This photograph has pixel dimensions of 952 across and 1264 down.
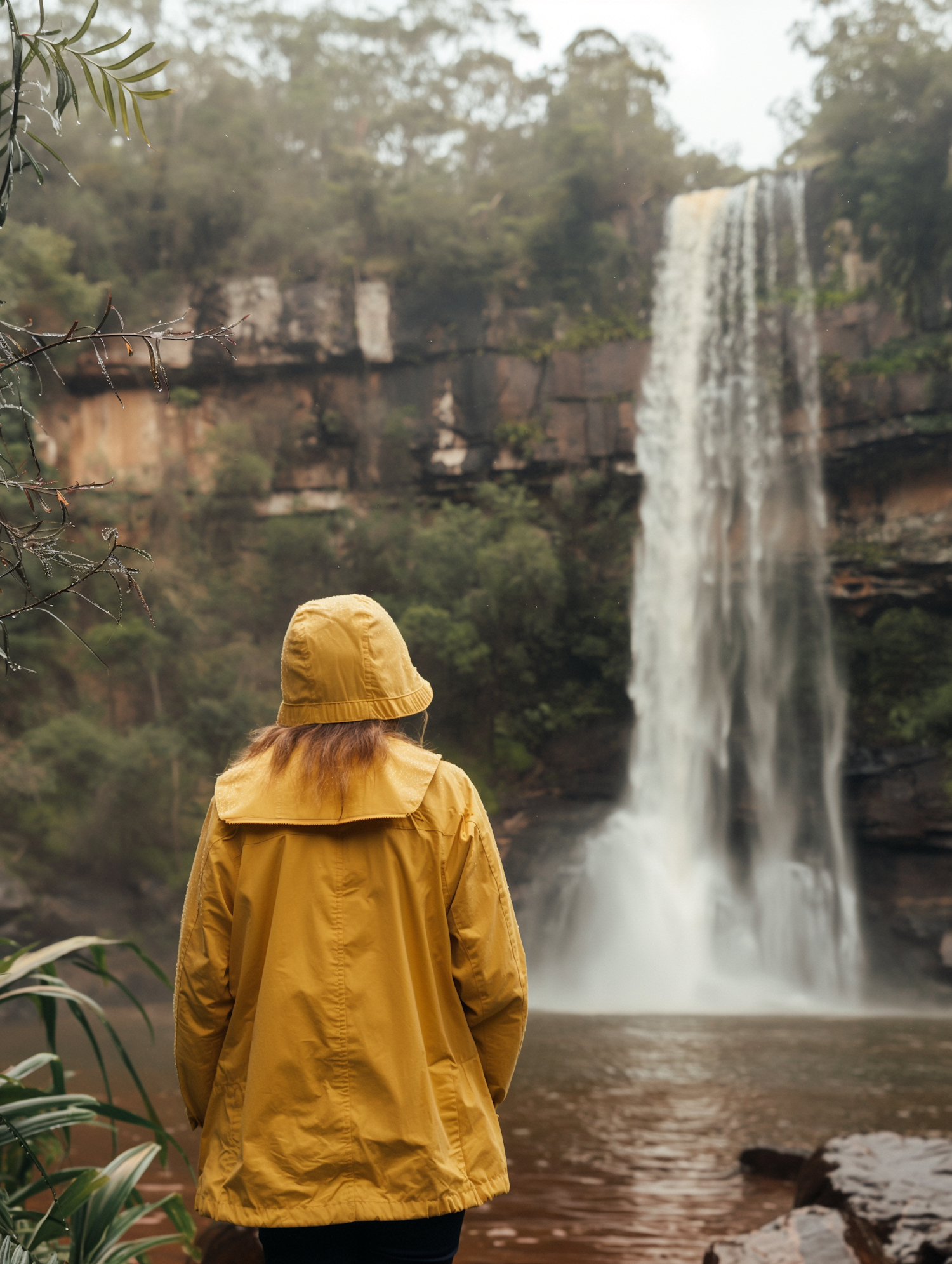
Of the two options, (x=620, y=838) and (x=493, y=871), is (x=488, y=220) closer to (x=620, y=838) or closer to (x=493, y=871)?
(x=620, y=838)

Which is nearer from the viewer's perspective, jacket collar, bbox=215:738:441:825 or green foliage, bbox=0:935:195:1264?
jacket collar, bbox=215:738:441:825

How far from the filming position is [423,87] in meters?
27.6

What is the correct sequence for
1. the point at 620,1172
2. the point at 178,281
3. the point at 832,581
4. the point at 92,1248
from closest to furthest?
1. the point at 92,1248
2. the point at 620,1172
3. the point at 832,581
4. the point at 178,281

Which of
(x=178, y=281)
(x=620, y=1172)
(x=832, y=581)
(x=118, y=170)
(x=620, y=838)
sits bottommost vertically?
(x=620, y=838)

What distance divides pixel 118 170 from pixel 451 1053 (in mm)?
23232

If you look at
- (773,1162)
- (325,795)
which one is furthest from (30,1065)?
(773,1162)

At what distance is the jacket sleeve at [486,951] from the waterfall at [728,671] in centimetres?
1250

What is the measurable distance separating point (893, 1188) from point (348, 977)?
278 centimetres

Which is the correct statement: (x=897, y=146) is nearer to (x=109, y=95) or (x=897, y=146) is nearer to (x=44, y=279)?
(x=44, y=279)

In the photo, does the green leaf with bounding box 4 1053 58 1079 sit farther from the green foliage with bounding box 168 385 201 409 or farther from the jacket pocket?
the green foliage with bounding box 168 385 201 409

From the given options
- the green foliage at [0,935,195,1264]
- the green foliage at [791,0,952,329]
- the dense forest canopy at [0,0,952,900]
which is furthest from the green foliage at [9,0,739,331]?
the green foliage at [0,935,195,1264]

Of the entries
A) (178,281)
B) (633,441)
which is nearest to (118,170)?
(178,281)

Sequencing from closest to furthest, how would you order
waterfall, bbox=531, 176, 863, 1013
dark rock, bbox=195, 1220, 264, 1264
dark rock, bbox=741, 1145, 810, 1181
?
dark rock, bbox=195, 1220, 264, 1264
dark rock, bbox=741, 1145, 810, 1181
waterfall, bbox=531, 176, 863, 1013

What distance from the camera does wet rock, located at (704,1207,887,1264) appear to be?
10.3ft
